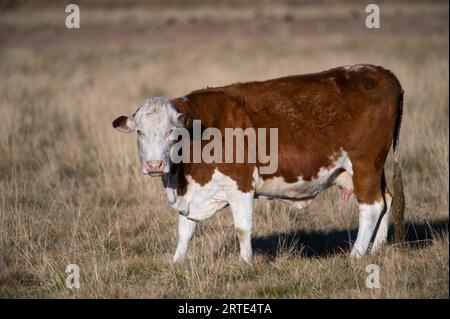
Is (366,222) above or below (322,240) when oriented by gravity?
above

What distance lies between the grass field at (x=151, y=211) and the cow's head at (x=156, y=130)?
105 cm

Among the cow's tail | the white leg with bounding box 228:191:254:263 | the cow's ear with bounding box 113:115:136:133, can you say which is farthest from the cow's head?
the cow's tail

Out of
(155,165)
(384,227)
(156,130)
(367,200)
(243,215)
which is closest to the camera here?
(155,165)

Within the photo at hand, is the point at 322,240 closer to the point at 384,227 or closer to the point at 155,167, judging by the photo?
the point at 384,227

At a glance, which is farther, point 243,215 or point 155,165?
point 243,215

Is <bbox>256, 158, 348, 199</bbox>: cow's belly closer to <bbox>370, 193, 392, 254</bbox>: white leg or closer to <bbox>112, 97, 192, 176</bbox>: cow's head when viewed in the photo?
<bbox>370, 193, 392, 254</bbox>: white leg

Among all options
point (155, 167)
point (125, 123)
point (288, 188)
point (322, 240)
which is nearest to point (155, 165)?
point (155, 167)

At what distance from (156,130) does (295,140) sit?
1.42 metres

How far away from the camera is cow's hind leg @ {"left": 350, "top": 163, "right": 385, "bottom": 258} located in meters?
7.93

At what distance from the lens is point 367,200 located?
8023 millimetres

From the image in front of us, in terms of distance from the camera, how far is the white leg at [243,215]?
7516 mm
